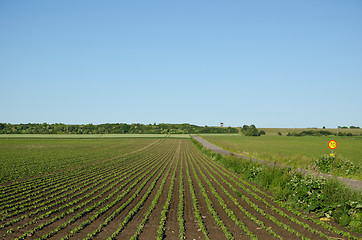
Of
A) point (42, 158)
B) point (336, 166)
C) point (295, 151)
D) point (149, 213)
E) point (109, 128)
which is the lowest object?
point (42, 158)

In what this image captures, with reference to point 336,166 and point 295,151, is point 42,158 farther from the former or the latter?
point 295,151

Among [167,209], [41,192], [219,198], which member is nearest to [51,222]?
[167,209]

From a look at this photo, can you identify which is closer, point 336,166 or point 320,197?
point 320,197

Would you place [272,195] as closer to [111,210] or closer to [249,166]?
[249,166]

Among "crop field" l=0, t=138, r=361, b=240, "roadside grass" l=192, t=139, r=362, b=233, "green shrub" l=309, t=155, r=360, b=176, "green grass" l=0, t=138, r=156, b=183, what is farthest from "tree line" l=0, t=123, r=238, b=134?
"roadside grass" l=192, t=139, r=362, b=233

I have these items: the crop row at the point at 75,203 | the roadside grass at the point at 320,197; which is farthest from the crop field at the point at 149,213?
the roadside grass at the point at 320,197

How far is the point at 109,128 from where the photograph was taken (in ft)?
500

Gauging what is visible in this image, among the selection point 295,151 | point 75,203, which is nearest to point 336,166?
point 75,203

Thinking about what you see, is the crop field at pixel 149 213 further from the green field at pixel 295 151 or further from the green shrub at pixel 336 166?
the green shrub at pixel 336 166

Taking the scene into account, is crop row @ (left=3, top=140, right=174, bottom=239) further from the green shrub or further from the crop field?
the green shrub

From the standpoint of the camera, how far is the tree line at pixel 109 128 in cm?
13075

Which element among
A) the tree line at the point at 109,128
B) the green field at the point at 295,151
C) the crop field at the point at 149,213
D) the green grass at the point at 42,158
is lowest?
the green grass at the point at 42,158

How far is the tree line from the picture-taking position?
130750 mm

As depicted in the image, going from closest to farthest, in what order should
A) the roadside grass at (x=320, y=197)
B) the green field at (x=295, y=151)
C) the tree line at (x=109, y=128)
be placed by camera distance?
the roadside grass at (x=320, y=197), the green field at (x=295, y=151), the tree line at (x=109, y=128)
